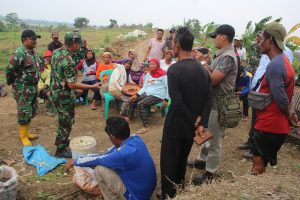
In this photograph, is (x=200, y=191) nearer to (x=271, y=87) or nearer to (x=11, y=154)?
(x=271, y=87)

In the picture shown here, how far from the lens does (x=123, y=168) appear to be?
3014 mm

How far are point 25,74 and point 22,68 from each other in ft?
0.34

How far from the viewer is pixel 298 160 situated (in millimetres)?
4656

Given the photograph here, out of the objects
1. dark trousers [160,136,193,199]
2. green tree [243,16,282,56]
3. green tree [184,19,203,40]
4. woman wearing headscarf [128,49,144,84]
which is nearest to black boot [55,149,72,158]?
dark trousers [160,136,193,199]

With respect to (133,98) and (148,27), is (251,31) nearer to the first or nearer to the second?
Result: (133,98)

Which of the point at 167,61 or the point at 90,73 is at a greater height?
the point at 167,61

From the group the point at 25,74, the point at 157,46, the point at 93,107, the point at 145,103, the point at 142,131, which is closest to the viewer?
the point at 25,74

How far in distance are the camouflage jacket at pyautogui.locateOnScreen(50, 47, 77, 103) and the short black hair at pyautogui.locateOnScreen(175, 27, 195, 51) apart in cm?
191

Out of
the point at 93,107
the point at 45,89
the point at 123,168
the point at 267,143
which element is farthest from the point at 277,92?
the point at 45,89

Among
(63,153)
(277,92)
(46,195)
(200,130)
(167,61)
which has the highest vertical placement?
(277,92)

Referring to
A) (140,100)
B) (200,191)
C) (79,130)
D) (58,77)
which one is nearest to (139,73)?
(140,100)

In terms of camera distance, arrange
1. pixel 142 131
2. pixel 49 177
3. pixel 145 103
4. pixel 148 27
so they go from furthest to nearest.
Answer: pixel 148 27 → pixel 145 103 → pixel 142 131 → pixel 49 177

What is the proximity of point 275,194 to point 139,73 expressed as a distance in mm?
5053

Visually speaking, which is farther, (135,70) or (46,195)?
(135,70)
